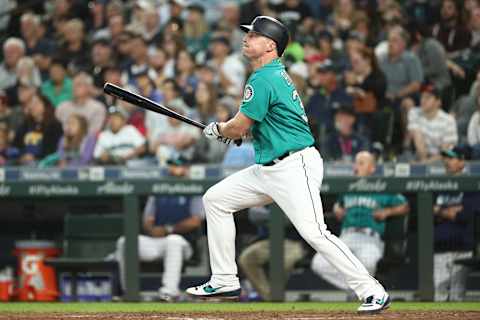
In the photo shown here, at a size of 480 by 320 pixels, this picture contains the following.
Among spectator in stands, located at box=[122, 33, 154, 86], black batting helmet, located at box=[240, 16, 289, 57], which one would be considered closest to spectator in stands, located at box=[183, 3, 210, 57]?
spectator in stands, located at box=[122, 33, 154, 86]

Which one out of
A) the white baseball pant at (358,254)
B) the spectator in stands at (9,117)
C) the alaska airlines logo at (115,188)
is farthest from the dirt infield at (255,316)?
the spectator in stands at (9,117)

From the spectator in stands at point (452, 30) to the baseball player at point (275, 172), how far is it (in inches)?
218

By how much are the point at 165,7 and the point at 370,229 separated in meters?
5.90

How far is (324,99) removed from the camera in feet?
38.0

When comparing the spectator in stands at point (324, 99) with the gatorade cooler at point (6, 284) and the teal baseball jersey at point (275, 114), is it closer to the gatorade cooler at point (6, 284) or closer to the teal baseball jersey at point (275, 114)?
the gatorade cooler at point (6, 284)

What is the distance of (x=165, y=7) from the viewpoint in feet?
46.3

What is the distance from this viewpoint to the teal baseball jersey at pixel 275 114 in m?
6.43

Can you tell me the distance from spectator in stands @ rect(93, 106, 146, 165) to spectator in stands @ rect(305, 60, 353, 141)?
76.3 inches

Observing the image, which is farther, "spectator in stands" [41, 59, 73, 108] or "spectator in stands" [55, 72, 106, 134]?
"spectator in stands" [41, 59, 73, 108]

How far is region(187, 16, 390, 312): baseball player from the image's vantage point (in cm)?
642

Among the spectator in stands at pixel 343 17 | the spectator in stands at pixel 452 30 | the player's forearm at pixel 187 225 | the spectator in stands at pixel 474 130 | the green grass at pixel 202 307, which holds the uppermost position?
the spectator in stands at pixel 343 17

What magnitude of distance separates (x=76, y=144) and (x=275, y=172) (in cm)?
571

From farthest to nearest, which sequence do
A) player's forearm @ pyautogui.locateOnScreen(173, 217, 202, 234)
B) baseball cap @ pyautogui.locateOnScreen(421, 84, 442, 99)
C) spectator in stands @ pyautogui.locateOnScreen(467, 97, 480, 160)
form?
baseball cap @ pyautogui.locateOnScreen(421, 84, 442, 99)
spectator in stands @ pyautogui.locateOnScreen(467, 97, 480, 160)
player's forearm @ pyautogui.locateOnScreen(173, 217, 202, 234)

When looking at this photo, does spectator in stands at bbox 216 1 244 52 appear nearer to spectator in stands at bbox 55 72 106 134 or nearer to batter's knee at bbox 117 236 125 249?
spectator in stands at bbox 55 72 106 134
